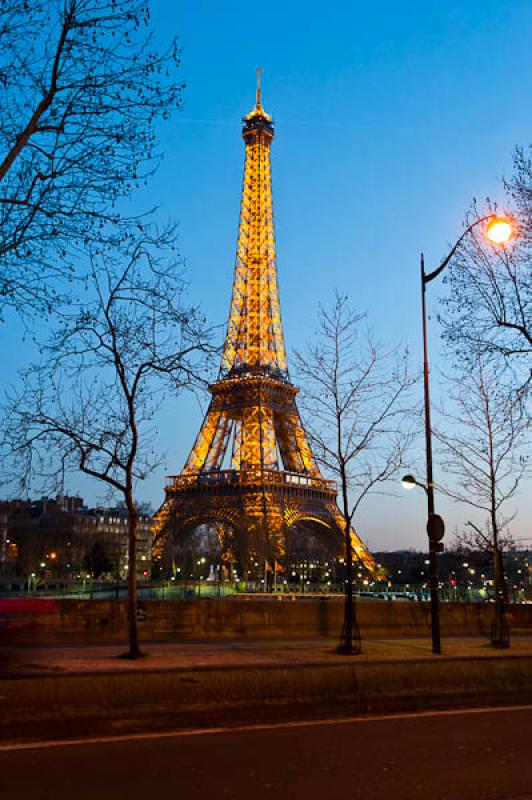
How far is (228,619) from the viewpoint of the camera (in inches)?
958

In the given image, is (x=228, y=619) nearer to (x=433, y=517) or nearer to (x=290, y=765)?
(x=433, y=517)

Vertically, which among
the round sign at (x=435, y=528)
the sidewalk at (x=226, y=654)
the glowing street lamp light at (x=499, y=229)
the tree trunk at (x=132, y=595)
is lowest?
the sidewalk at (x=226, y=654)

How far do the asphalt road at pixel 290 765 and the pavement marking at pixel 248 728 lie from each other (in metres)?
0.07

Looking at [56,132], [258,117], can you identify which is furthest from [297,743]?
[258,117]

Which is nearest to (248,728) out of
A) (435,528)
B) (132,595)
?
(132,595)

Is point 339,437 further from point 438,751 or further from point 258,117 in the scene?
point 258,117

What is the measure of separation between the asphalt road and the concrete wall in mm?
10711

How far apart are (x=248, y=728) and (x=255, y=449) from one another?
72.9 m

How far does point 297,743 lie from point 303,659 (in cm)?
688

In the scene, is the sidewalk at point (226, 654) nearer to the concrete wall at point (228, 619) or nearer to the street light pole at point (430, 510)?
the street light pole at point (430, 510)

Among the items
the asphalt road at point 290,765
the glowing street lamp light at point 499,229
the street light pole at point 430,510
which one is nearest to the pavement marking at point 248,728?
the asphalt road at point 290,765

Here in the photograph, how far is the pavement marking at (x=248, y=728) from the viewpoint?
360 inches

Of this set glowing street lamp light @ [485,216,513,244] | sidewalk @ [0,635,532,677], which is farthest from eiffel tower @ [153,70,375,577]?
glowing street lamp light @ [485,216,513,244]

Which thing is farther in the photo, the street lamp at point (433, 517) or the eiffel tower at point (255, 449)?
the eiffel tower at point (255, 449)
